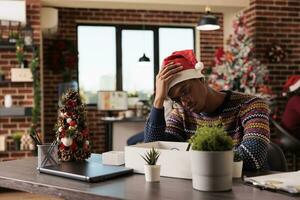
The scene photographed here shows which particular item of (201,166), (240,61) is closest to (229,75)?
(240,61)

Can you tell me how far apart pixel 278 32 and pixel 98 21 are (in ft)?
10.9

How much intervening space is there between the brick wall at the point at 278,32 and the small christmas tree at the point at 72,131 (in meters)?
4.45

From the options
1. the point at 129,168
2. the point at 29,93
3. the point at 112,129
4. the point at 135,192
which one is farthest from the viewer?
the point at 112,129

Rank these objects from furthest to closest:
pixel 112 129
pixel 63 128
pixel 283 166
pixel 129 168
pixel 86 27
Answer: pixel 86 27
pixel 112 129
pixel 283 166
pixel 63 128
pixel 129 168

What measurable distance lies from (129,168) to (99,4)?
4.47 meters

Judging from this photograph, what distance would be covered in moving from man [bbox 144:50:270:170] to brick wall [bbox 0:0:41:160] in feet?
12.4

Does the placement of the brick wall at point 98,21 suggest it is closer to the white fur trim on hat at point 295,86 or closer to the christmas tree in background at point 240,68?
the christmas tree in background at point 240,68

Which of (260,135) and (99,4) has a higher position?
(99,4)

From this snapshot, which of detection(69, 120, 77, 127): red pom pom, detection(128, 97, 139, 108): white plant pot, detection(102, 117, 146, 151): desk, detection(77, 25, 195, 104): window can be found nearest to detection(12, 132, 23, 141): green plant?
detection(102, 117, 146, 151): desk

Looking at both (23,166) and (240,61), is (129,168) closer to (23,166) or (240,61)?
(23,166)

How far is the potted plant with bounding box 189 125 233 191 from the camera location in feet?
4.13

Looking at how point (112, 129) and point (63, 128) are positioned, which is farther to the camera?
point (112, 129)

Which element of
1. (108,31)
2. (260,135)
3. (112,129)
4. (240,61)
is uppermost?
(108,31)

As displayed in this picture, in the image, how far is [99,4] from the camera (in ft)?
18.9
